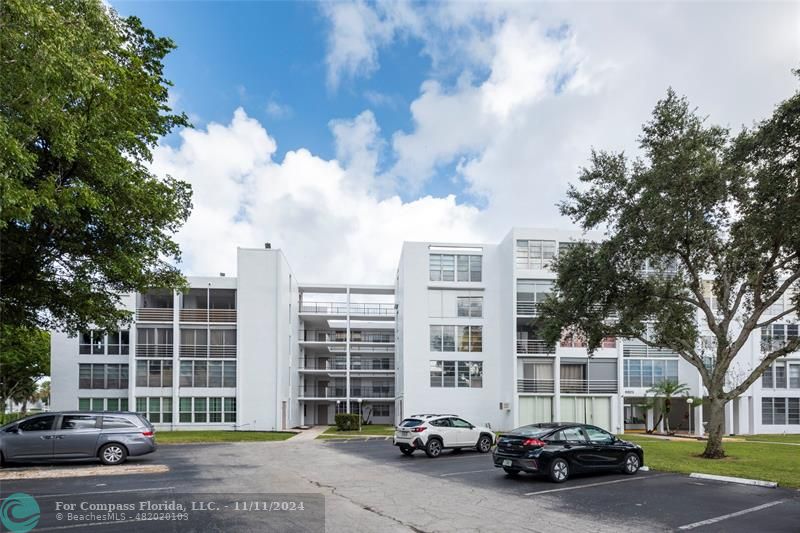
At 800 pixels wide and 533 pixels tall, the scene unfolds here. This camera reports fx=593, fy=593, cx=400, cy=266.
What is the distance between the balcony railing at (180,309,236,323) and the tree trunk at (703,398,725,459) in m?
29.5

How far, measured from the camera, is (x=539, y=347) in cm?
3775

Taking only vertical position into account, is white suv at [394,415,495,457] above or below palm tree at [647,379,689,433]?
above

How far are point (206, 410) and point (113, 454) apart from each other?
22469 millimetres

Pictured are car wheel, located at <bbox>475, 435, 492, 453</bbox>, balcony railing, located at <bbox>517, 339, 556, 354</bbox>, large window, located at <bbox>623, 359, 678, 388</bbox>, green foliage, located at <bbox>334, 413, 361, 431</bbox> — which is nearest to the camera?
car wheel, located at <bbox>475, 435, 492, 453</bbox>

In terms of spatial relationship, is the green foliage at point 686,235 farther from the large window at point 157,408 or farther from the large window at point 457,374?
the large window at point 157,408

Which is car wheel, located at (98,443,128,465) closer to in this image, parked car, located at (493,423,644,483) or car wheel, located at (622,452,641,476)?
parked car, located at (493,423,644,483)

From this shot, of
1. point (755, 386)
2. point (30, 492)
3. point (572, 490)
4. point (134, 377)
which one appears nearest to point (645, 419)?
point (755, 386)

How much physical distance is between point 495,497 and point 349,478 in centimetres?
438

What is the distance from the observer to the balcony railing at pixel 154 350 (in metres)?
39.1

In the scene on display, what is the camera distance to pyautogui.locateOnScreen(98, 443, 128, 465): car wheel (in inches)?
683

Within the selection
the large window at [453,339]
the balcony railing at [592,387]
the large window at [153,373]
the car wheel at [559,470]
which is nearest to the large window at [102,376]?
the large window at [153,373]

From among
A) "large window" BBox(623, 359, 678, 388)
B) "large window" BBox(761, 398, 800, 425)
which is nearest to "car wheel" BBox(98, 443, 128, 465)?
"large window" BBox(623, 359, 678, 388)

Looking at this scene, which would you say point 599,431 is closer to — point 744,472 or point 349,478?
point 744,472

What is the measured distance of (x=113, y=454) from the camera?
1750 centimetres
